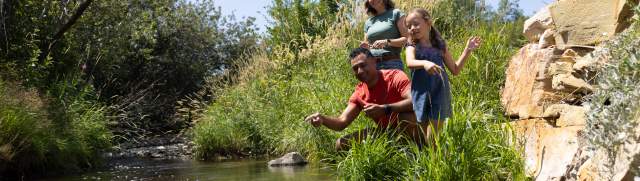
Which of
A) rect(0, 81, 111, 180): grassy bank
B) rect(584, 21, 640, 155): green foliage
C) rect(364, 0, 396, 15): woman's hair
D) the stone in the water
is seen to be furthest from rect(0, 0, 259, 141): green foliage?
rect(584, 21, 640, 155): green foliage

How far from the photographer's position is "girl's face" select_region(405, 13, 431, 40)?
4.16 meters

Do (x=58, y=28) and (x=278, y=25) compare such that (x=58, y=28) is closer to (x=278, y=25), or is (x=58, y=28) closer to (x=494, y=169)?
(x=278, y=25)

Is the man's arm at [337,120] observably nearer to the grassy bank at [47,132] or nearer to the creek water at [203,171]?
the creek water at [203,171]

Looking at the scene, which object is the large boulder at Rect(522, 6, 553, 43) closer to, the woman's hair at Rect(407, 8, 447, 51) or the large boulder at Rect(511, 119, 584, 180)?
the large boulder at Rect(511, 119, 584, 180)

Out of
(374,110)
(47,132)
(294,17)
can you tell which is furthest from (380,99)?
(294,17)

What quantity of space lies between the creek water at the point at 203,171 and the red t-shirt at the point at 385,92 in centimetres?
144

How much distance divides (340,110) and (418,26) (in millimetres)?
2697

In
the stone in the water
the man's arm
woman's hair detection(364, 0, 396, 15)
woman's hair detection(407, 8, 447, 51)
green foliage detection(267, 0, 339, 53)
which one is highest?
green foliage detection(267, 0, 339, 53)

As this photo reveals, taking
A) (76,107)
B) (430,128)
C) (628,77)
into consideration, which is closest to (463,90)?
(430,128)

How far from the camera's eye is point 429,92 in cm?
409

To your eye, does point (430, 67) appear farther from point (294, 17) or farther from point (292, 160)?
point (294, 17)

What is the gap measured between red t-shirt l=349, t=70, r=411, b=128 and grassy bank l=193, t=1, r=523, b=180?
165mm

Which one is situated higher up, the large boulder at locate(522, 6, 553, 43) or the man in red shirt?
the large boulder at locate(522, 6, 553, 43)

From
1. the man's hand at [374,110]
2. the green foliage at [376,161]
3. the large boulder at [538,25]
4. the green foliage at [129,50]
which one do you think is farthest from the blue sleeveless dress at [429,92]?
the green foliage at [129,50]
